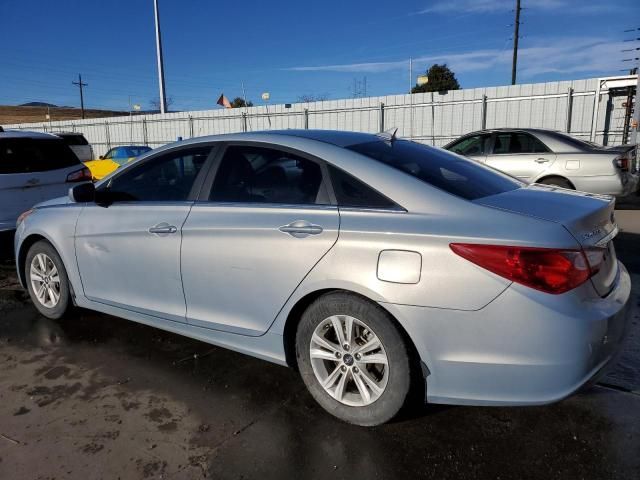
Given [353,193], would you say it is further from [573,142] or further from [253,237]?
[573,142]

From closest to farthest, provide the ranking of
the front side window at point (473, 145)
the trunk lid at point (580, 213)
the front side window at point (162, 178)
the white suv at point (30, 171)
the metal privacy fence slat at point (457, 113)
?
the trunk lid at point (580, 213) → the front side window at point (162, 178) → the white suv at point (30, 171) → the front side window at point (473, 145) → the metal privacy fence slat at point (457, 113)

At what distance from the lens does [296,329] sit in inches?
112

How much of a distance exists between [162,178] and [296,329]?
1.51 meters

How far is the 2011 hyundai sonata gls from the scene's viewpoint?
217 cm

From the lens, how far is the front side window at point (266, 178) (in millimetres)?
2826

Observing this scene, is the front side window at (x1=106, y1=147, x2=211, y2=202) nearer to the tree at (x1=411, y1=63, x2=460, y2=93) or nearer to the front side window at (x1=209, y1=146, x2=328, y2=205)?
the front side window at (x1=209, y1=146, x2=328, y2=205)

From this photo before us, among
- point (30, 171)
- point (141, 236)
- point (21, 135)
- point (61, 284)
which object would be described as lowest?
point (61, 284)

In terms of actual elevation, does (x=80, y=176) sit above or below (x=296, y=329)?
above

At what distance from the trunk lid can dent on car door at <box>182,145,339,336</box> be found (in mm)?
868

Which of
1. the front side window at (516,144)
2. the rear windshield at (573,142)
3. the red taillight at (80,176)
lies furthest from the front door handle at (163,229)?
the rear windshield at (573,142)

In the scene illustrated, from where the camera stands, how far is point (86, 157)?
15055 millimetres

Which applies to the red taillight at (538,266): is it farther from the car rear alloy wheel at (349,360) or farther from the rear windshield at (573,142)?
the rear windshield at (573,142)

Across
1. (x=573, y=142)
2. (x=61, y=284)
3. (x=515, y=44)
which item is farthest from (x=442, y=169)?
(x=515, y=44)

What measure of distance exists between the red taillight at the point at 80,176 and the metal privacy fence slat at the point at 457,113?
936 centimetres
